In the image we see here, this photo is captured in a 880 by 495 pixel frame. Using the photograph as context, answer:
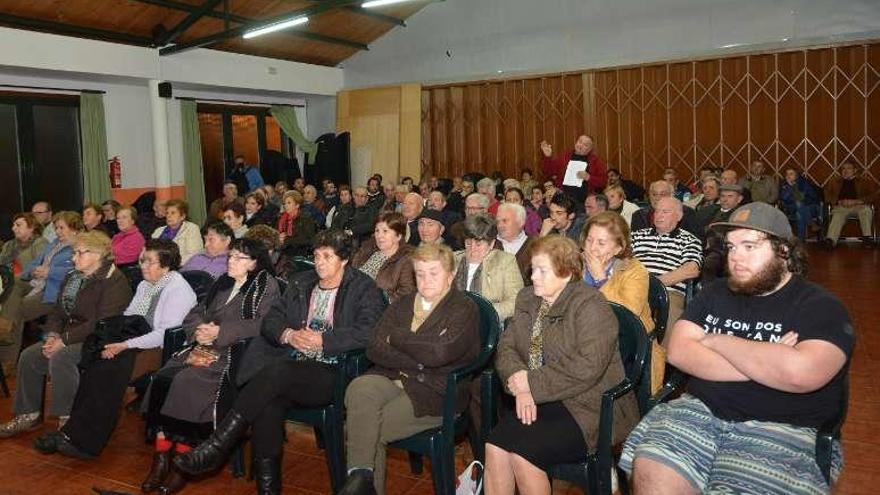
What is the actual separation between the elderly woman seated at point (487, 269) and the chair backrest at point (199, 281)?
1.35 meters

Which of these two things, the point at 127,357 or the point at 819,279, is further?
the point at 819,279

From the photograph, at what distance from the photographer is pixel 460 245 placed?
17.1ft

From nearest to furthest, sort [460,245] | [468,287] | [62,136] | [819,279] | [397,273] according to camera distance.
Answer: [468,287] < [397,273] < [460,245] < [819,279] < [62,136]

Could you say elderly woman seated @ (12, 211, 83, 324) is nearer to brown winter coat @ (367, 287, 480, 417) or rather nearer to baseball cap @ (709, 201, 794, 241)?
brown winter coat @ (367, 287, 480, 417)

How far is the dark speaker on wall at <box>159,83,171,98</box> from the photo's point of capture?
33.0ft

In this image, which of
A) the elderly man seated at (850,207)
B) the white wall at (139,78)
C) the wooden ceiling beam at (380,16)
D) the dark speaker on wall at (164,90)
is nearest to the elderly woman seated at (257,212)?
the white wall at (139,78)

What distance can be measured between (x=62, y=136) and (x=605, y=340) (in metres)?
9.84

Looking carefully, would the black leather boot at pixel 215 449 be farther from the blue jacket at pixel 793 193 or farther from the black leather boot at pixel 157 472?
the blue jacket at pixel 793 193

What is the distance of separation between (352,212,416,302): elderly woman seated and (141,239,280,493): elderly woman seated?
76 centimetres

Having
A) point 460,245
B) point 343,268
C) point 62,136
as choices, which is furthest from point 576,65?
point 343,268

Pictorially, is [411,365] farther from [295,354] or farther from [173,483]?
[173,483]

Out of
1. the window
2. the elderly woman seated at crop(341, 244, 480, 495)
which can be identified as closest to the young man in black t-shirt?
the elderly woman seated at crop(341, 244, 480, 495)

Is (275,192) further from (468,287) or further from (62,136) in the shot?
(468,287)

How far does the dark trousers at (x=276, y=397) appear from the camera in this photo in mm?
2775
